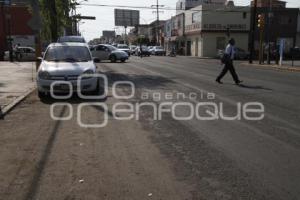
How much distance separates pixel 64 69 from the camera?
1301 centimetres

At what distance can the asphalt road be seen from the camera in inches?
210

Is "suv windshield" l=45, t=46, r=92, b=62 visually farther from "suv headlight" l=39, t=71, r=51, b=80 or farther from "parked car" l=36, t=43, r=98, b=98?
"suv headlight" l=39, t=71, r=51, b=80

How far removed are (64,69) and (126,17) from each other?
282 ft

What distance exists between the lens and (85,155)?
22.5 feet

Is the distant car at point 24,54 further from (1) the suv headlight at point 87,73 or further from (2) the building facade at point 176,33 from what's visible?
(2) the building facade at point 176,33

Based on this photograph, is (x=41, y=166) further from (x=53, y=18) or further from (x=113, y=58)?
(x=113, y=58)

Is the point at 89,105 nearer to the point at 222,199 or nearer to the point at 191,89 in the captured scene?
the point at 191,89

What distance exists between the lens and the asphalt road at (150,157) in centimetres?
534

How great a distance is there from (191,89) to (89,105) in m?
4.84

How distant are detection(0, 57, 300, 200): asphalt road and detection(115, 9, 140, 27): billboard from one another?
86.7 meters

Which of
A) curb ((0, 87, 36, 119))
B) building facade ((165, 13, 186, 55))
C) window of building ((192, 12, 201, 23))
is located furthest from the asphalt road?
building facade ((165, 13, 186, 55))

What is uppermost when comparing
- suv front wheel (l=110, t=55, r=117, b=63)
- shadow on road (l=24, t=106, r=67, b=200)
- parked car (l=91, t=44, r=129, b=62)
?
shadow on road (l=24, t=106, r=67, b=200)

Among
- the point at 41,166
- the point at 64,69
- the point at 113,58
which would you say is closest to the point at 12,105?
the point at 64,69

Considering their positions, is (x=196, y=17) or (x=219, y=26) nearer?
(x=219, y=26)
